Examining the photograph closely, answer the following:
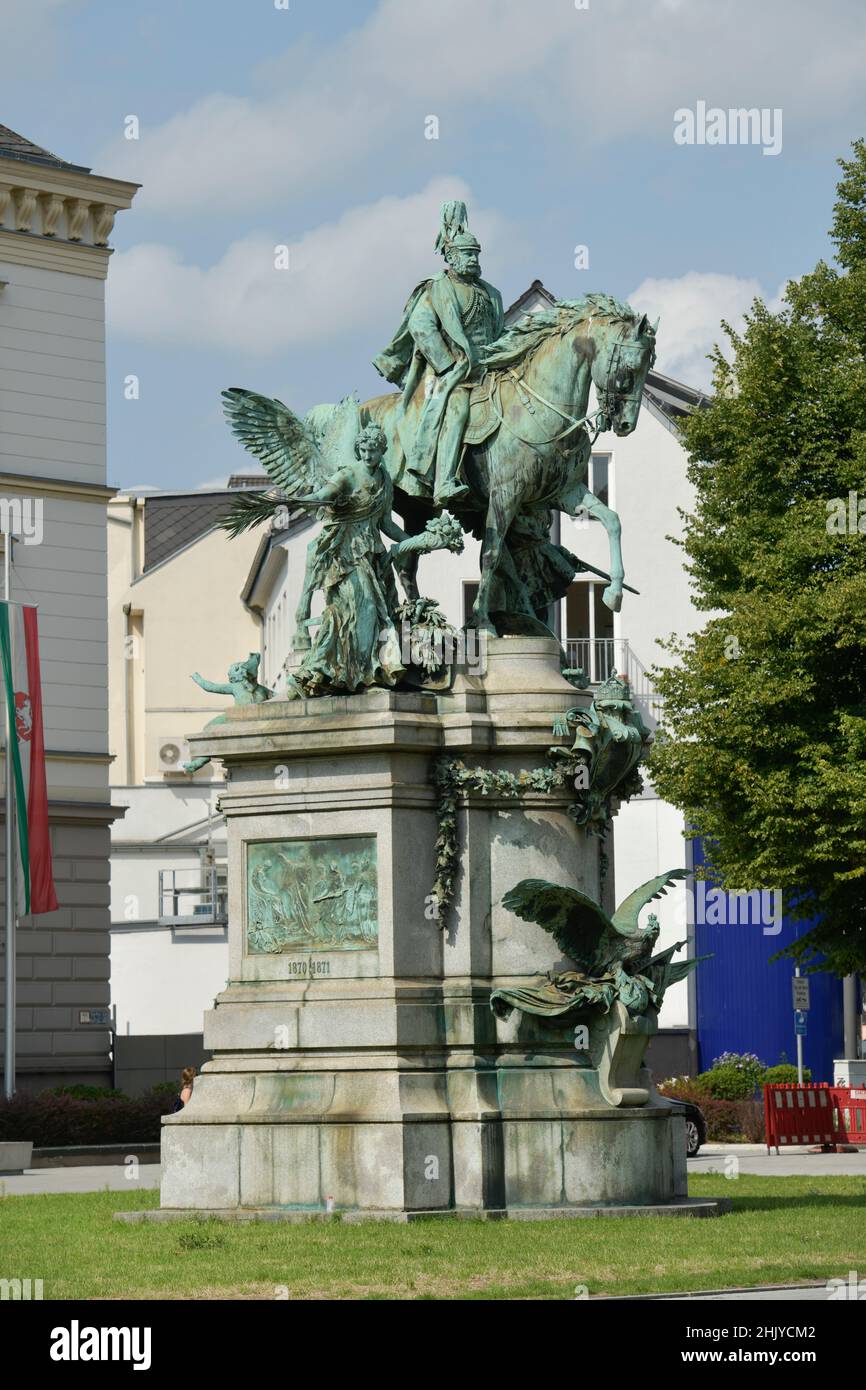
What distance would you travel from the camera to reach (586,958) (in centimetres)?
1878

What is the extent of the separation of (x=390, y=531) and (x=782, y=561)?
1744 cm

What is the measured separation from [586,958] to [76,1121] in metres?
17.4

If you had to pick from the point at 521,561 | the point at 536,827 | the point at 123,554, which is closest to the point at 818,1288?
the point at 536,827

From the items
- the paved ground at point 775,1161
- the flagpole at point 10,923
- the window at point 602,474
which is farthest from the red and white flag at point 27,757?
the window at point 602,474

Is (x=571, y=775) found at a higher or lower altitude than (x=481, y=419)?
lower

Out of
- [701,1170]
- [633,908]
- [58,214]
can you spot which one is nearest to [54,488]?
[58,214]

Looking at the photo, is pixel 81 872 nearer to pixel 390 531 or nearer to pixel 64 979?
pixel 64 979

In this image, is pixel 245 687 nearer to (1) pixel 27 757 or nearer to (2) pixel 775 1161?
(2) pixel 775 1161

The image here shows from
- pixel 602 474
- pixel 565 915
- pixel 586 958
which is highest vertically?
pixel 602 474

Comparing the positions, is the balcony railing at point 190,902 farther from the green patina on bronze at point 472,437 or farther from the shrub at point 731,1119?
the green patina on bronze at point 472,437

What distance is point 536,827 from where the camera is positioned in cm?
1880

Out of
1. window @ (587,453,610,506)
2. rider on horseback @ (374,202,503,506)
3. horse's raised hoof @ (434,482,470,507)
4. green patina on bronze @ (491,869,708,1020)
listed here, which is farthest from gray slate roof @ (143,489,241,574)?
green patina on bronze @ (491,869,708,1020)

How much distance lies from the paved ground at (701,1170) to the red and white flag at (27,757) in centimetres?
533
